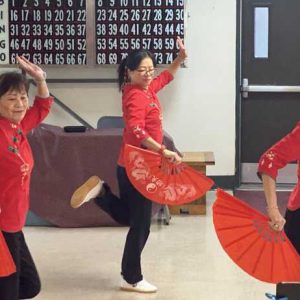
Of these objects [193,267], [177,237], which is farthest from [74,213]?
[193,267]

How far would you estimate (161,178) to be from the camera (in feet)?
11.1

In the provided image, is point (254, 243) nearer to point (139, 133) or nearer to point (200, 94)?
point (139, 133)

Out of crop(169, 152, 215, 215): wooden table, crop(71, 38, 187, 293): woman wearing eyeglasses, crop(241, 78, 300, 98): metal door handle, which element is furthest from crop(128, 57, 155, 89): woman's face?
crop(241, 78, 300, 98): metal door handle

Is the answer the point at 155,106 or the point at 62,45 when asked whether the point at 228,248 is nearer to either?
the point at 155,106

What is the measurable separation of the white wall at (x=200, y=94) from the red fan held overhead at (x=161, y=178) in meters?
2.82

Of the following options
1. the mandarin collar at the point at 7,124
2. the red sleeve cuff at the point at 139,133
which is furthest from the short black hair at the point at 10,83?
the red sleeve cuff at the point at 139,133

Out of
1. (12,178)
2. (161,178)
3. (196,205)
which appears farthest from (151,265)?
(12,178)

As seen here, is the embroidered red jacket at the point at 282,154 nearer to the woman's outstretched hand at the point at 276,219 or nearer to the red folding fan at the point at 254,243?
the woman's outstretched hand at the point at 276,219

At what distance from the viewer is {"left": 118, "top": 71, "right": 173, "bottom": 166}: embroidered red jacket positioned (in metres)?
3.28

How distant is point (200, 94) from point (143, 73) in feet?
9.38

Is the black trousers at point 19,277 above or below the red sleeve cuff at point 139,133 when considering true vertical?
below

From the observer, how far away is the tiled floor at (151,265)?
11.4 feet

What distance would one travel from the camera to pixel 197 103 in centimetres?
619

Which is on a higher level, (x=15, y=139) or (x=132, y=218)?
(x=15, y=139)
